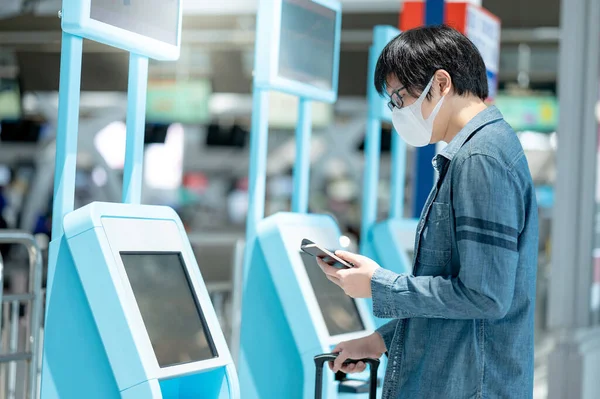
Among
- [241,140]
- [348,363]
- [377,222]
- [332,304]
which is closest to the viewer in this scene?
[348,363]

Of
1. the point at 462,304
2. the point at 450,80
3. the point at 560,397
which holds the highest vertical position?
the point at 450,80

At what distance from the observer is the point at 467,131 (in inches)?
72.9

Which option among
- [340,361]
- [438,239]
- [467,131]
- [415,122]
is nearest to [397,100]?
[415,122]

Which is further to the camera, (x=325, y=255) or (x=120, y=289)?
(x=120, y=289)

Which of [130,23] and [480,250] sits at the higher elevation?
[130,23]

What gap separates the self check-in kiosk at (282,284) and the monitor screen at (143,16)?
0.41m

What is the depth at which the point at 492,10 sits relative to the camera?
29.8 feet

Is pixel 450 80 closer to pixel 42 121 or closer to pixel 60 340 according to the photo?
pixel 60 340

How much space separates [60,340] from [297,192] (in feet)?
4.30

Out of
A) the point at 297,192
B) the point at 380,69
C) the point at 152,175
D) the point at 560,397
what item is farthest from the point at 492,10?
the point at 152,175

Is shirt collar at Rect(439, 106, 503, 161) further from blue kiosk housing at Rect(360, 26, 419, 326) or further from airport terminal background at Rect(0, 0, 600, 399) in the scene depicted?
blue kiosk housing at Rect(360, 26, 419, 326)

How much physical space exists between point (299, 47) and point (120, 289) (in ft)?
4.23

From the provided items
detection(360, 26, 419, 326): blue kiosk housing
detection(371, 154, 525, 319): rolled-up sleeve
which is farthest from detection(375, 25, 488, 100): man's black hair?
detection(360, 26, 419, 326): blue kiosk housing

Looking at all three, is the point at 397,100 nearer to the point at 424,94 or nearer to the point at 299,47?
the point at 424,94
